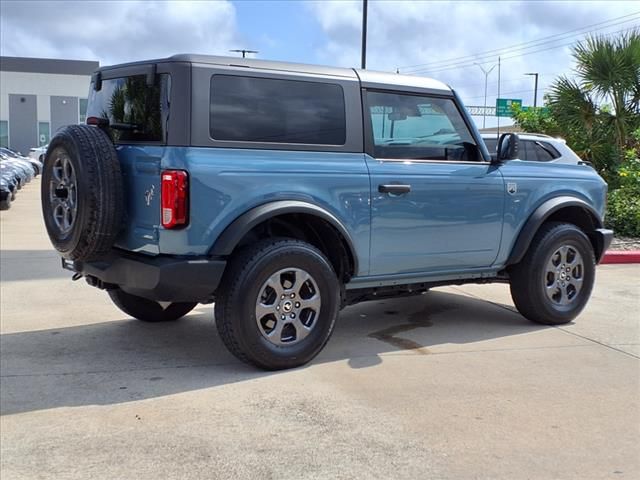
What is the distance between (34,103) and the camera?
2330 inches

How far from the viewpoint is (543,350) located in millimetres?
5180

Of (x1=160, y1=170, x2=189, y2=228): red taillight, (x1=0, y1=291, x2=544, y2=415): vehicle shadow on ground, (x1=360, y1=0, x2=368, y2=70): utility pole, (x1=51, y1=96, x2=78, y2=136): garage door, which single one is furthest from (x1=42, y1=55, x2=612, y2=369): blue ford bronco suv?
(x1=51, y1=96, x2=78, y2=136): garage door

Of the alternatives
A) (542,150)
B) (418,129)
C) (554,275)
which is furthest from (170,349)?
(542,150)

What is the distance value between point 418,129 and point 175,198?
2.10 m

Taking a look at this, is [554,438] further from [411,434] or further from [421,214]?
[421,214]

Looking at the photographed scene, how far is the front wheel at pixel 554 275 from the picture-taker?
18.8ft

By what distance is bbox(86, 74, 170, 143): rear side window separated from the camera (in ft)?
13.8

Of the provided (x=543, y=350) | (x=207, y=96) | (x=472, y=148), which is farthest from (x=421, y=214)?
(x=207, y=96)

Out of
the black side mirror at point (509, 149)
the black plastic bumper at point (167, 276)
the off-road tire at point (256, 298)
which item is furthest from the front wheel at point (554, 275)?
the black plastic bumper at point (167, 276)

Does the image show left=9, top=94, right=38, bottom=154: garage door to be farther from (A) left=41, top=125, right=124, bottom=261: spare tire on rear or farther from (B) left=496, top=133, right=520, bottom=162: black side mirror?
(B) left=496, top=133, right=520, bottom=162: black side mirror

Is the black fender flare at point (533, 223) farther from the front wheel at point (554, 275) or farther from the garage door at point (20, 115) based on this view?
the garage door at point (20, 115)

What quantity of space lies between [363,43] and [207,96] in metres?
14.8

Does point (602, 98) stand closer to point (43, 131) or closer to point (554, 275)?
point (554, 275)

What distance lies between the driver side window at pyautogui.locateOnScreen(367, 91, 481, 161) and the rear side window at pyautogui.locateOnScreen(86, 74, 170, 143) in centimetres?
153
